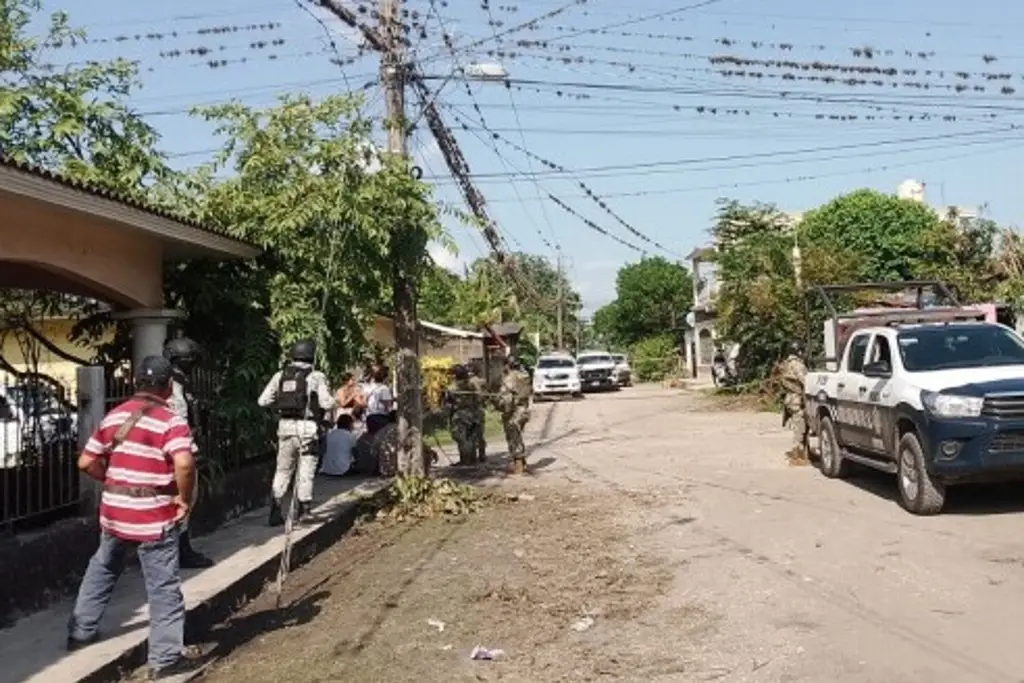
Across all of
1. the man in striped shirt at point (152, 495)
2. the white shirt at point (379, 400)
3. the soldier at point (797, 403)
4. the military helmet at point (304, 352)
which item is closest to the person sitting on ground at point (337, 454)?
the white shirt at point (379, 400)

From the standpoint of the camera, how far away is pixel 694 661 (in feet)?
20.2

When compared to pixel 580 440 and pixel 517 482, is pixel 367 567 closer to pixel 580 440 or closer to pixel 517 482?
pixel 517 482

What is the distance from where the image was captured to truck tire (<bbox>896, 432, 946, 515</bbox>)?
1026 cm

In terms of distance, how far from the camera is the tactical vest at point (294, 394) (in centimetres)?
1014

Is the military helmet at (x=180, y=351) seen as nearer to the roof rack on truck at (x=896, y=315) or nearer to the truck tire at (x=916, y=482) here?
the truck tire at (x=916, y=482)

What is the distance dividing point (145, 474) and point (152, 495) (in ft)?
0.41

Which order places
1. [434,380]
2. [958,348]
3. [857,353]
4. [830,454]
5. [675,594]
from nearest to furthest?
[675,594], [958,348], [857,353], [830,454], [434,380]

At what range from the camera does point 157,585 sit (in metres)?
6.18

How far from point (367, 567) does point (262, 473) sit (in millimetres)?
3002

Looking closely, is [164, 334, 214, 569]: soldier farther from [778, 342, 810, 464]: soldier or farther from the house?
the house

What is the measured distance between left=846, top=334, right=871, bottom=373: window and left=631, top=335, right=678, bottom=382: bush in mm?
44070

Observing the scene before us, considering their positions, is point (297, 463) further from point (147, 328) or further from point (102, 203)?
point (102, 203)

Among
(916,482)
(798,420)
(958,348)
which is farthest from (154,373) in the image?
(798,420)

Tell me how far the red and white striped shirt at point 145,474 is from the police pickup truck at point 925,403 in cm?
696
